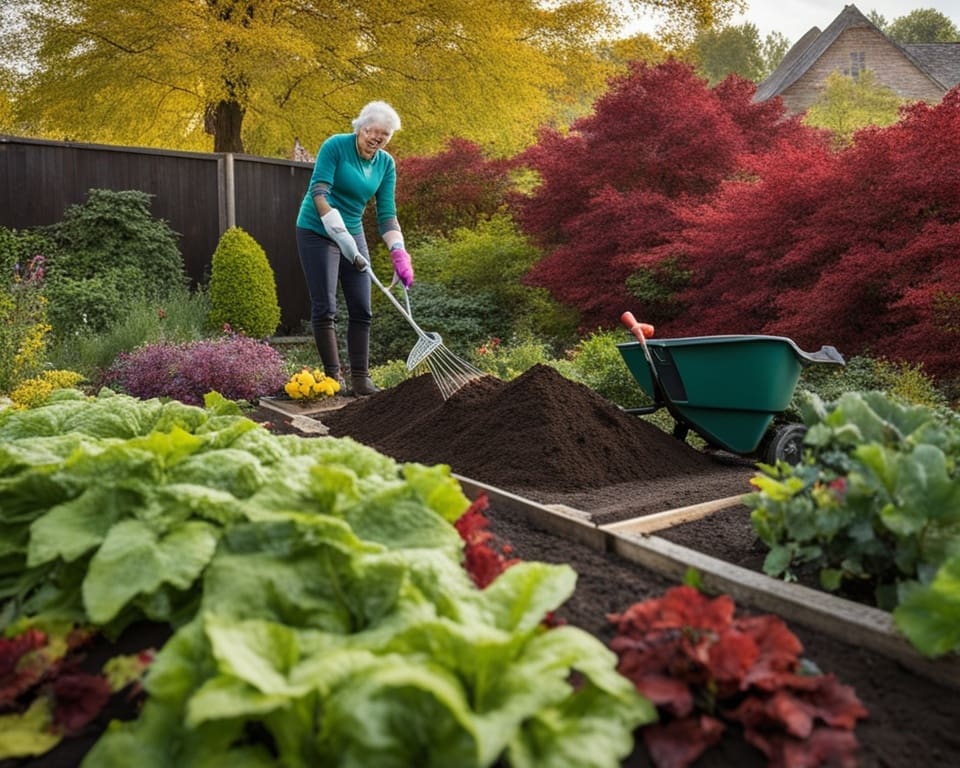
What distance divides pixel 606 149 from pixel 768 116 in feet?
5.02

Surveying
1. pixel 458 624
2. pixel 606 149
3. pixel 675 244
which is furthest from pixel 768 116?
pixel 458 624

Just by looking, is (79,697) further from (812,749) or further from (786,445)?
(786,445)

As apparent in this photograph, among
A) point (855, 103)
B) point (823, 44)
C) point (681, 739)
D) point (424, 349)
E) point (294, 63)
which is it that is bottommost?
point (681, 739)

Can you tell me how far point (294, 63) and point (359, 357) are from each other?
6.92 metres

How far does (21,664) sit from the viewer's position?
1.37m

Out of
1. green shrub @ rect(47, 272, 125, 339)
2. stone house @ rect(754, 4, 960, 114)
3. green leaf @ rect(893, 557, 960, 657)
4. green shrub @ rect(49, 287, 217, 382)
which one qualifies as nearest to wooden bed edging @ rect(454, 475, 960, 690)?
green leaf @ rect(893, 557, 960, 657)

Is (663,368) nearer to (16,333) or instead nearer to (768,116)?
(16,333)

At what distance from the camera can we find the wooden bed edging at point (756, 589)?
4.84 feet

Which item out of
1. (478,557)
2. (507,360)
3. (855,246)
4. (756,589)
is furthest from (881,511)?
(507,360)

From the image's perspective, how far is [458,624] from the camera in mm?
1244

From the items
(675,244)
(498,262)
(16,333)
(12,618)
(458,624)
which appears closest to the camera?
(458,624)

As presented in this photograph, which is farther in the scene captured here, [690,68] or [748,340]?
[690,68]

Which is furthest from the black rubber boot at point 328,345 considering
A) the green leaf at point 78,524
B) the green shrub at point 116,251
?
the green leaf at point 78,524

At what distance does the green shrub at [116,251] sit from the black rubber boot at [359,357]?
3189 millimetres
